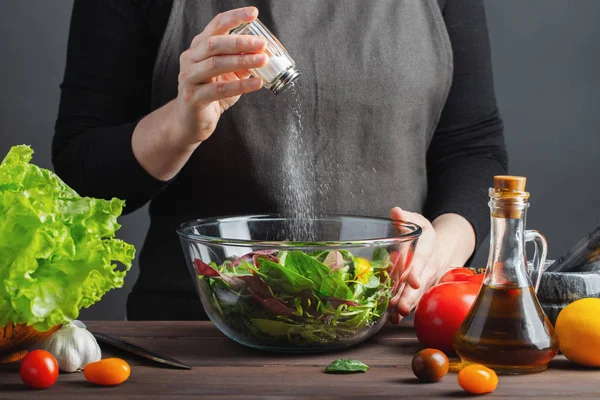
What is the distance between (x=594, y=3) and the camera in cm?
253

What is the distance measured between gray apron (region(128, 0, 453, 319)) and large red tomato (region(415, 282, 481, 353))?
0.57m

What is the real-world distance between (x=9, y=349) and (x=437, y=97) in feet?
3.40

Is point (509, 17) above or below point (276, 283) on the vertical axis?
above

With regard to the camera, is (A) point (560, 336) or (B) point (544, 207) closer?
(A) point (560, 336)

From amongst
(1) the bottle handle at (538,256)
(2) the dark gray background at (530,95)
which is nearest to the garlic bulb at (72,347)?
(1) the bottle handle at (538,256)

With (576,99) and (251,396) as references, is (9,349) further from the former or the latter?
(576,99)

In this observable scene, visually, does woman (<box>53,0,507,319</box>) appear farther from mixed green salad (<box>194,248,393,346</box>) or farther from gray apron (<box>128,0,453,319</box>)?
mixed green salad (<box>194,248,393,346</box>)

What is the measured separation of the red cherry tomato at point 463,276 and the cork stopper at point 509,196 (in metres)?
0.21

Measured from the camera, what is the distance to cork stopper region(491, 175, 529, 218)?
0.89 meters

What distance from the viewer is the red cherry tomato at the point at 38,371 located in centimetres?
87

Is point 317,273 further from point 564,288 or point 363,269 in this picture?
point 564,288

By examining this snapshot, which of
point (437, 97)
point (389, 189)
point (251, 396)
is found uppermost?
point (437, 97)

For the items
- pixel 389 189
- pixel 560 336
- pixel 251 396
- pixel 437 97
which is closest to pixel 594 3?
pixel 437 97

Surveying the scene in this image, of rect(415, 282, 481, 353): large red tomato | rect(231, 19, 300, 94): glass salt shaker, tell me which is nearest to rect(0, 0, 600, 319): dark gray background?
rect(231, 19, 300, 94): glass salt shaker
